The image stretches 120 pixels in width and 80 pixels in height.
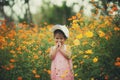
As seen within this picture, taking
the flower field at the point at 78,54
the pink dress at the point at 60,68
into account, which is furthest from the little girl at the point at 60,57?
the flower field at the point at 78,54

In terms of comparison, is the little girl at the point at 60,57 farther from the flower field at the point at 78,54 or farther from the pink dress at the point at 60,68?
the flower field at the point at 78,54

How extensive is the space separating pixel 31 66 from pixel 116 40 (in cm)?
192

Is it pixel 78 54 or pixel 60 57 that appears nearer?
pixel 60 57

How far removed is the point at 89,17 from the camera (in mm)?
7238

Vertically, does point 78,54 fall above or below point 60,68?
above

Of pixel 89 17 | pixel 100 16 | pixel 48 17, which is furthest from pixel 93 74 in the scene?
pixel 48 17

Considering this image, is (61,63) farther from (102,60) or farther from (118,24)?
(118,24)

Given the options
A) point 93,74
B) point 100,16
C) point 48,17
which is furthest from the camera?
point 48,17

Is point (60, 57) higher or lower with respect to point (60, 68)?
higher

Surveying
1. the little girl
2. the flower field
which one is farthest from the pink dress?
the flower field

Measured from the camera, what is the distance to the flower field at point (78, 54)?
15.4 feet

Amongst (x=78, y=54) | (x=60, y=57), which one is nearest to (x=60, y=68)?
(x=60, y=57)

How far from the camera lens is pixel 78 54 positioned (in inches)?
228

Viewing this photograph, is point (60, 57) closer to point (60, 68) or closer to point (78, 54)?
point (60, 68)
